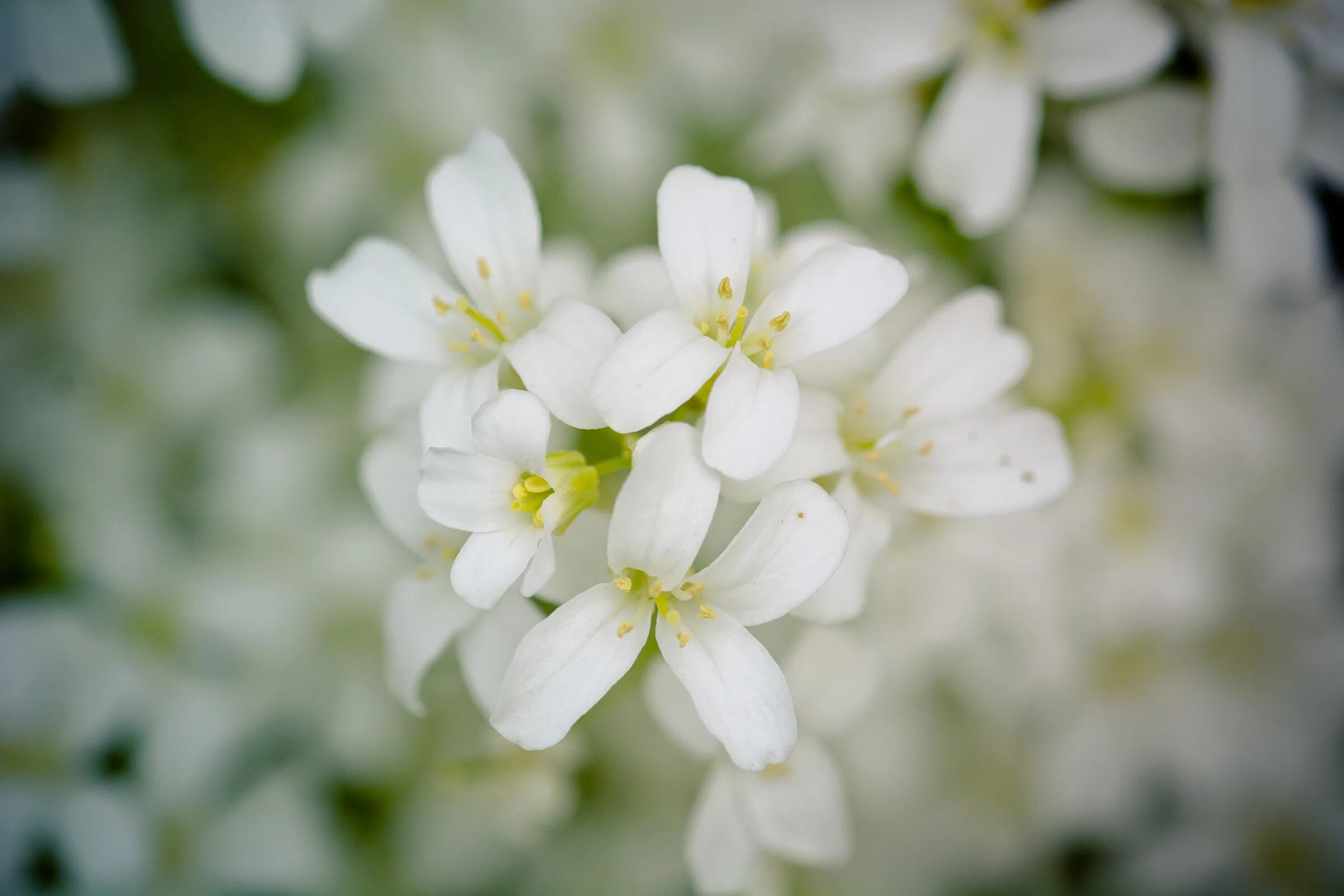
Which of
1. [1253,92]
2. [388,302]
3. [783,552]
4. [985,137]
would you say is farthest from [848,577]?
[1253,92]

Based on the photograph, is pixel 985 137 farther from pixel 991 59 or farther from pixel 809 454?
pixel 809 454

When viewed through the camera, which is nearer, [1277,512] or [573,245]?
[573,245]

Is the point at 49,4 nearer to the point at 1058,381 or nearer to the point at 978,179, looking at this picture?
the point at 978,179

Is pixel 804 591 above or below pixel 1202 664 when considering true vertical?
above

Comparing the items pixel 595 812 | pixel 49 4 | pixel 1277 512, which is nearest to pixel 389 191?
pixel 49 4

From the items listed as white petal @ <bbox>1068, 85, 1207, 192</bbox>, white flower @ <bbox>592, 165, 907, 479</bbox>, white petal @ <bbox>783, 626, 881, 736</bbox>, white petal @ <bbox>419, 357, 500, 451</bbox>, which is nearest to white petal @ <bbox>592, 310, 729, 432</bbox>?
white flower @ <bbox>592, 165, 907, 479</bbox>

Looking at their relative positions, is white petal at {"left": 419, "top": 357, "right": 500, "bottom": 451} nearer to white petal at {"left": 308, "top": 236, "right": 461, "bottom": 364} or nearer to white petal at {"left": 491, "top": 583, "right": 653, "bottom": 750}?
white petal at {"left": 308, "top": 236, "right": 461, "bottom": 364}

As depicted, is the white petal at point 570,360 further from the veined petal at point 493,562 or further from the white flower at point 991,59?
the white flower at point 991,59
